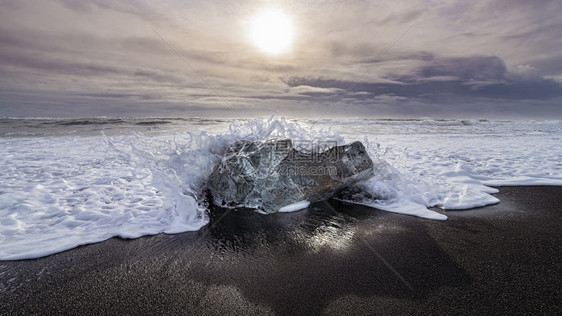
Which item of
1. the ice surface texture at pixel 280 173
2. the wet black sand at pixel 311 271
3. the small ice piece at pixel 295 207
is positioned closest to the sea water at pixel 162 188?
the small ice piece at pixel 295 207

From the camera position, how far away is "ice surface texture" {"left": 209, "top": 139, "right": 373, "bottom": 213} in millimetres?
3695

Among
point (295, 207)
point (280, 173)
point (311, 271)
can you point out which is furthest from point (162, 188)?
point (311, 271)

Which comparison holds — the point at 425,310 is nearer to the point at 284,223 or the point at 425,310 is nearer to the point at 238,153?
the point at 284,223

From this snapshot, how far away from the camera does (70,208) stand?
3598 mm

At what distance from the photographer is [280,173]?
3.74 meters

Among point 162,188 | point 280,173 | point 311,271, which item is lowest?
point 311,271

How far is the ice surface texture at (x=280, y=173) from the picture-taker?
3695 mm

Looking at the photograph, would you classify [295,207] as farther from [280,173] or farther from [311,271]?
[311,271]

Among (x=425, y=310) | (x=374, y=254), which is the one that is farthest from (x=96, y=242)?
(x=425, y=310)

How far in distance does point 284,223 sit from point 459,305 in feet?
6.20

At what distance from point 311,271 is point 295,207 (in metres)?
1.53

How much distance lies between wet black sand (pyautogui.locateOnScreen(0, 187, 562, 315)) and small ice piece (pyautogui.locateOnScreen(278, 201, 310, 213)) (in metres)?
0.37

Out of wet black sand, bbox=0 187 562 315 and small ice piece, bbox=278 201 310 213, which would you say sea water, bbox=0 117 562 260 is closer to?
small ice piece, bbox=278 201 310 213

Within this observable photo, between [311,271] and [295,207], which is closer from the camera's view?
[311,271]
